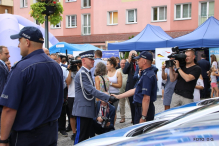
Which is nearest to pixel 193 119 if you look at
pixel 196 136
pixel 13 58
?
pixel 196 136

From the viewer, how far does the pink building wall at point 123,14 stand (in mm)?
25617

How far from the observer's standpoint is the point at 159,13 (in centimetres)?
2567

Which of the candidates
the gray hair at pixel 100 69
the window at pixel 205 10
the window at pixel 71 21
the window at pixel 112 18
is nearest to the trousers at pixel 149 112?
the gray hair at pixel 100 69

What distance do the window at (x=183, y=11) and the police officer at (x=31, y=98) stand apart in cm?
2295

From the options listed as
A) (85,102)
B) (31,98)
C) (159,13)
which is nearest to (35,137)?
(31,98)

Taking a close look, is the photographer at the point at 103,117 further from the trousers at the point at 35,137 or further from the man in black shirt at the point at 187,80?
the trousers at the point at 35,137

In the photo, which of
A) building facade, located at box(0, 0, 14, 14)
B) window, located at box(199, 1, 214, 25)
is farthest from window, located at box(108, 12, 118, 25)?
building facade, located at box(0, 0, 14, 14)

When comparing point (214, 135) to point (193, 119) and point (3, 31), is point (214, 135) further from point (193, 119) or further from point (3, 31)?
point (3, 31)

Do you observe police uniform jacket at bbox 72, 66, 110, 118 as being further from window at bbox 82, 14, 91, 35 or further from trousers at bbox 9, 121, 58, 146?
window at bbox 82, 14, 91, 35

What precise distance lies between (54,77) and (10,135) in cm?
77

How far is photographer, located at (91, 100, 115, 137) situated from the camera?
489cm

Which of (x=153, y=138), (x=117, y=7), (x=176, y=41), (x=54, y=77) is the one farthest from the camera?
(x=117, y=7)

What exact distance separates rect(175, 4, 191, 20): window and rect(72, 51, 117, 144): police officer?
21216mm

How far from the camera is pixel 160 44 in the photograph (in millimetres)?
14578
